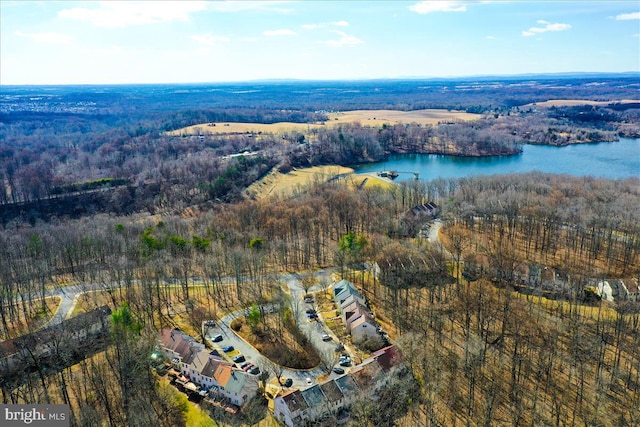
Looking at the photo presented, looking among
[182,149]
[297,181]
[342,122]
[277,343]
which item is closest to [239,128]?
[342,122]

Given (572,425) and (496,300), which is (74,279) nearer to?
(496,300)

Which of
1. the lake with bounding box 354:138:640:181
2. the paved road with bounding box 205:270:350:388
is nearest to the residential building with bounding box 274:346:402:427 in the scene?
the paved road with bounding box 205:270:350:388

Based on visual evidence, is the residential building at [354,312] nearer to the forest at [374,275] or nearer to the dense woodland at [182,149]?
the forest at [374,275]

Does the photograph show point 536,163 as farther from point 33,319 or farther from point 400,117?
point 33,319

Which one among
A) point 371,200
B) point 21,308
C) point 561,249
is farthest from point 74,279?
point 561,249

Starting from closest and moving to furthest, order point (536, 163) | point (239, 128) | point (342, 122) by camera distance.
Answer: point (536, 163), point (239, 128), point (342, 122)

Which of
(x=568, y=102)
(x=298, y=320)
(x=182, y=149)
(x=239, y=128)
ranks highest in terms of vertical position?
(x=568, y=102)

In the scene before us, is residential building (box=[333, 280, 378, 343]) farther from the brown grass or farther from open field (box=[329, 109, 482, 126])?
open field (box=[329, 109, 482, 126])
